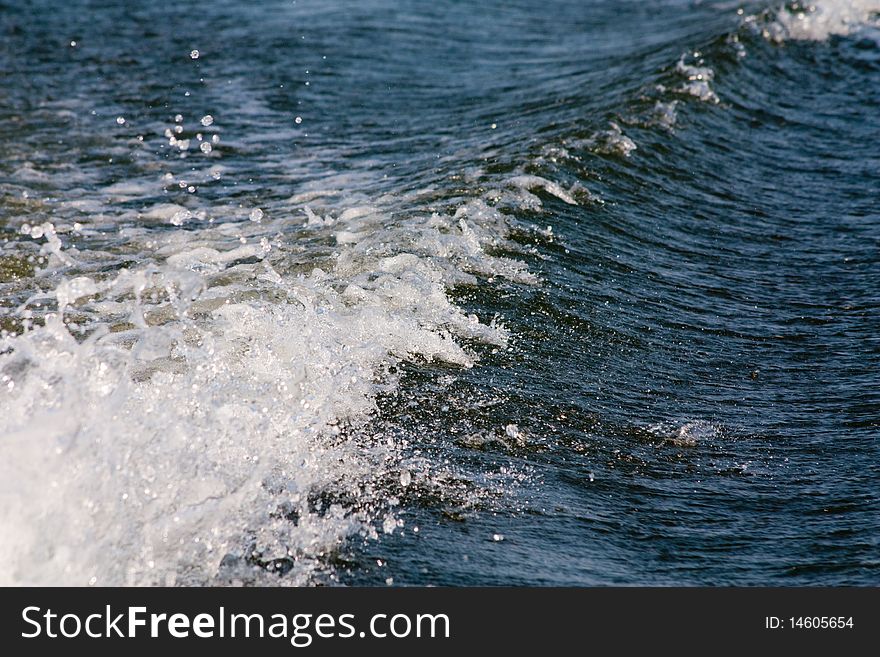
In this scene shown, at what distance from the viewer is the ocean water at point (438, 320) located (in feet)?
17.0

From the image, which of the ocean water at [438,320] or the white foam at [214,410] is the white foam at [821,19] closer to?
the ocean water at [438,320]

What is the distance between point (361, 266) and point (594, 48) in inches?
360

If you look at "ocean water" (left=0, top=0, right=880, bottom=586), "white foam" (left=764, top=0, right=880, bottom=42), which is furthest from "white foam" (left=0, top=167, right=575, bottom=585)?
"white foam" (left=764, top=0, right=880, bottom=42)

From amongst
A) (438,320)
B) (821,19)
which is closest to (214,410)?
(438,320)

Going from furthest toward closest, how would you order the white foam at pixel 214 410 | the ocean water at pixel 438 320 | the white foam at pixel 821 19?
the white foam at pixel 821 19, the ocean water at pixel 438 320, the white foam at pixel 214 410

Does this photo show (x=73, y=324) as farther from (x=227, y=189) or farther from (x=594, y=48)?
(x=594, y=48)

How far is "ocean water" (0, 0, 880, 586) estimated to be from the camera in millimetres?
5180

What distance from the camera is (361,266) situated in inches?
316

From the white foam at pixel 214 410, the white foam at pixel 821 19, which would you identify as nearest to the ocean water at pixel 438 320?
the white foam at pixel 214 410

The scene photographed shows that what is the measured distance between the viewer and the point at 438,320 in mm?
7395

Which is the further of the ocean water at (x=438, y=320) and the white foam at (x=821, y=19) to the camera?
the white foam at (x=821, y=19)

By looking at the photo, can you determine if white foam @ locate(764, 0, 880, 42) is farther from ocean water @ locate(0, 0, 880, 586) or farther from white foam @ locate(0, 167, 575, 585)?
white foam @ locate(0, 167, 575, 585)

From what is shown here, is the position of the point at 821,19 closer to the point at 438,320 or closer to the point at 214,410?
the point at 438,320
